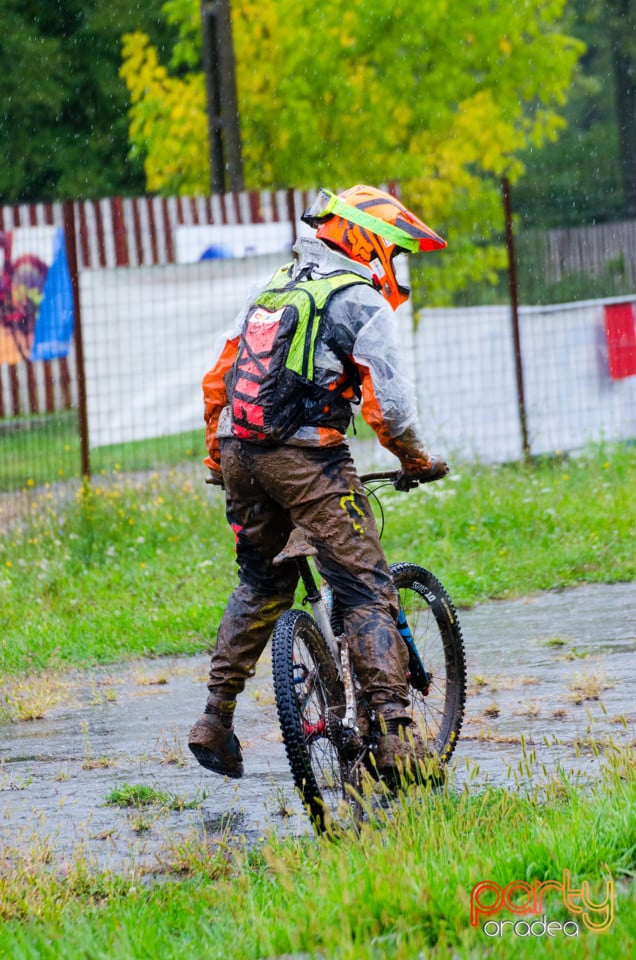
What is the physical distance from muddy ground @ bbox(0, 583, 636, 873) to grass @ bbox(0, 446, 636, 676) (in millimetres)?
473

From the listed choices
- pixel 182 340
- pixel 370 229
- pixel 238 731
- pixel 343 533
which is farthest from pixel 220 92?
pixel 343 533

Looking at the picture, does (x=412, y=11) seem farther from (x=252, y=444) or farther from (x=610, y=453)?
(x=252, y=444)

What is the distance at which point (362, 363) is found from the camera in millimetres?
4527

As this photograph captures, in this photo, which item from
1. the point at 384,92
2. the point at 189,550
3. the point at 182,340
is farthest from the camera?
the point at 384,92

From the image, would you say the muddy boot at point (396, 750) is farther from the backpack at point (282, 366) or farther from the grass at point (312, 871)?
the backpack at point (282, 366)

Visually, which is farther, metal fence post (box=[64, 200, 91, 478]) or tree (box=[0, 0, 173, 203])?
tree (box=[0, 0, 173, 203])

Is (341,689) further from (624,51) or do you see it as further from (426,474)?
(624,51)

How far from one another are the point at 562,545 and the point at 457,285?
968 cm

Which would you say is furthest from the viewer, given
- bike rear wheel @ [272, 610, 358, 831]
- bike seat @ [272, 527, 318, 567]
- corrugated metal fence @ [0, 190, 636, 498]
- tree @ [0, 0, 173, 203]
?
tree @ [0, 0, 173, 203]

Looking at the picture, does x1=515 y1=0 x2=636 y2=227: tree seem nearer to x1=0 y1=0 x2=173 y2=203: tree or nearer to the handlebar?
x1=0 y1=0 x2=173 y2=203: tree

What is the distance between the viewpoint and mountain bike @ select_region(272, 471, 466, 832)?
4.34 m

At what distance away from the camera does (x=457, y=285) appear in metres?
18.5

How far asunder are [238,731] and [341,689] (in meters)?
1.33

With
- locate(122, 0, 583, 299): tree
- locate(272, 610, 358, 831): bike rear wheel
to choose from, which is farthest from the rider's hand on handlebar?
locate(122, 0, 583, 299): tree
